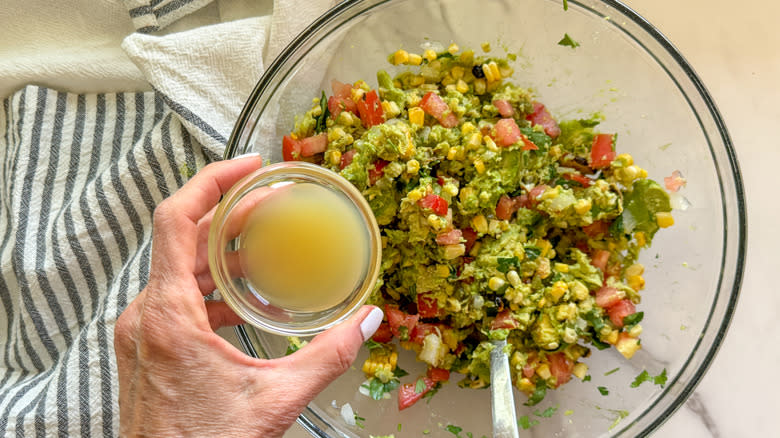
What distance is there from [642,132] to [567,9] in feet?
1.55

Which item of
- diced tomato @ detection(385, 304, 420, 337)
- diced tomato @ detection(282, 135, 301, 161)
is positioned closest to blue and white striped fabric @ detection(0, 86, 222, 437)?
diced tomato @ detection(282, 135, 301, 161)

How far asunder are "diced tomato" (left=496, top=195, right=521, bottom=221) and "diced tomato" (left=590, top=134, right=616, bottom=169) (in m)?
0.30

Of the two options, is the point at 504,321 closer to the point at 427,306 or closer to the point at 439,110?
the point at 427,306

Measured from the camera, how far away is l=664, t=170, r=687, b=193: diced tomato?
2045 mm

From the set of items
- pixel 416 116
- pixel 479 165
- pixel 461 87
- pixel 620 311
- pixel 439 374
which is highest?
pixel 461 87

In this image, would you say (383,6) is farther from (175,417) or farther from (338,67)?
(175,417)

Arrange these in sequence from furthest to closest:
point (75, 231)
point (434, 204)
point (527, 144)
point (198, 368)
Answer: point (75, 231) → point (527, 144) → point (434, 204) → point (198, 368)

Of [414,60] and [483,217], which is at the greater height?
[414,60]

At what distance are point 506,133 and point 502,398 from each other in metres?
0.80

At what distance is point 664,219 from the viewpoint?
6.52 ft

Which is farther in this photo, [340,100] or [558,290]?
[340,100]

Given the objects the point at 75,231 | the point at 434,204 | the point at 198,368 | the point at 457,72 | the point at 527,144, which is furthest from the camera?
the point at 75,231

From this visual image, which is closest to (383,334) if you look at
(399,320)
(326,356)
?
(399,320)

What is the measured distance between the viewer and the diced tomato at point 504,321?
1886mm
